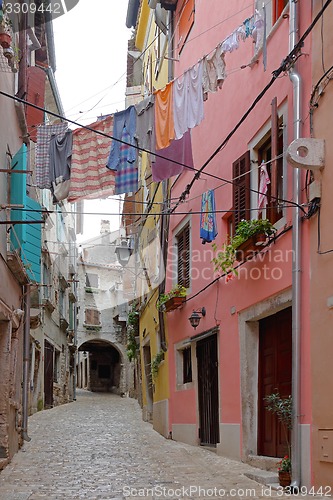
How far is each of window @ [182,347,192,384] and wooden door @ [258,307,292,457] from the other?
4252mm

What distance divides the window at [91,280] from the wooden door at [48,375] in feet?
59.4

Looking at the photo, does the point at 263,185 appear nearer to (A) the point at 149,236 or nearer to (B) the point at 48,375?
(A) the point at 149,236

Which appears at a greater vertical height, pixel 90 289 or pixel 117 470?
pixel 90 289

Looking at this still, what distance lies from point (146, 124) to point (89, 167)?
1409 millimetres

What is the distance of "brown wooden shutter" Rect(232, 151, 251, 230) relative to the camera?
9.95 metres

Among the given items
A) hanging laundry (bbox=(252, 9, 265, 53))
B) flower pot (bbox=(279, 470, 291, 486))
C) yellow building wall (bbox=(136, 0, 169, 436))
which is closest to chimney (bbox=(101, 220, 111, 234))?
yellow building wall (bbox=(136, 0, 169, 436))

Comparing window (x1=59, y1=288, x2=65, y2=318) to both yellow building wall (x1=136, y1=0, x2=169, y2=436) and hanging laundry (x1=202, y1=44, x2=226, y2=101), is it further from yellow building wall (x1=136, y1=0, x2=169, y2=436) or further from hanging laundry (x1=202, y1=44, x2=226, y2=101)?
hanging laundry (x1=202, y1=44, x2=226, y2=101)

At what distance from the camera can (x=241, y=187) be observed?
10164mm

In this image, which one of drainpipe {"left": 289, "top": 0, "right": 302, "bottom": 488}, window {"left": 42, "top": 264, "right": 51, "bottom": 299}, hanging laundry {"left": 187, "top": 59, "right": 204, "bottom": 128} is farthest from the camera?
window {"left": 42, "top": 264, "right": 51, "bottom": 299}

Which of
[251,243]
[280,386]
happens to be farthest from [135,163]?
[280,386]

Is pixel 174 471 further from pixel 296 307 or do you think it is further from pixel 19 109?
pixel 19 109

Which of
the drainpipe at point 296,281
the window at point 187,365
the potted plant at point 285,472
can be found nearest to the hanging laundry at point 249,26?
the drainpipe at point 296,281

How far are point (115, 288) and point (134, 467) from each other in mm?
33156

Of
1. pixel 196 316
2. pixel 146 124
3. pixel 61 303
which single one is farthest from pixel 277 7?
pixel 61 303
